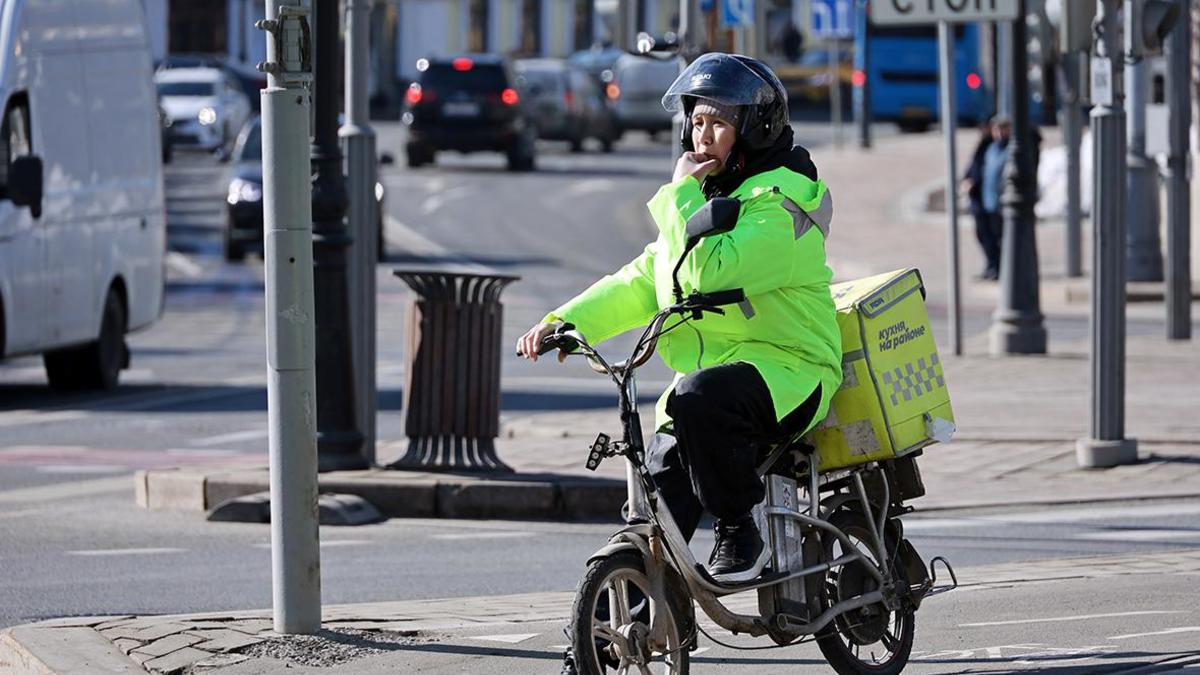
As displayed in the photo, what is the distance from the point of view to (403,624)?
747 cm

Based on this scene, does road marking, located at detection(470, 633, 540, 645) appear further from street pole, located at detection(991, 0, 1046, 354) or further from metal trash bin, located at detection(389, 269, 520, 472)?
street pole, located at detection(991, 0, 1046, 354)

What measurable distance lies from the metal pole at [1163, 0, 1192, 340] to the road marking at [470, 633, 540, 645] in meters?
11.7

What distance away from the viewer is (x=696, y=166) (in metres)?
6.25

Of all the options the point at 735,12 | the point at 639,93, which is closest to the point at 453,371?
the point at 735,12

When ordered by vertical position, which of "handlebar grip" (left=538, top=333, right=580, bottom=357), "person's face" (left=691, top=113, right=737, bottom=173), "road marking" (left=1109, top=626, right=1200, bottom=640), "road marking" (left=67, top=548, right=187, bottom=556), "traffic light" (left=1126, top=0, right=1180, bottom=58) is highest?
"traffic light" (left=1126, top=0, right=1180, bottom=58)

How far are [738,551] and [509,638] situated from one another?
4.07 ft

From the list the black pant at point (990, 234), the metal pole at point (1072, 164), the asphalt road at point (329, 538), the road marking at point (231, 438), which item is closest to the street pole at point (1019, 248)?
the asphalt road at point (329, 538)

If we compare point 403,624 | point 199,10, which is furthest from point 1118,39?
point 199,10

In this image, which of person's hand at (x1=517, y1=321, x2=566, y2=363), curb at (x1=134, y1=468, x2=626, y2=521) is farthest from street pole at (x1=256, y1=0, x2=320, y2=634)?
curb at (x1=134, y1=468, x2=626, y2=521)

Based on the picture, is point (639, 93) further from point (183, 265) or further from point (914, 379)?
point (914, 379)

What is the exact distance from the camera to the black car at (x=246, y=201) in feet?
87.1

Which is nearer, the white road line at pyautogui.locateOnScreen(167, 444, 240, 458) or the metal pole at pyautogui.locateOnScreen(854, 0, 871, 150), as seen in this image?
the white road line at pyautogui.locateOnScreen(167, 444, 240, 458)

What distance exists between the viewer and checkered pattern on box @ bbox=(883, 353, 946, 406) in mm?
6613

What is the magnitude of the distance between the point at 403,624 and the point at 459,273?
4059 millimetres
